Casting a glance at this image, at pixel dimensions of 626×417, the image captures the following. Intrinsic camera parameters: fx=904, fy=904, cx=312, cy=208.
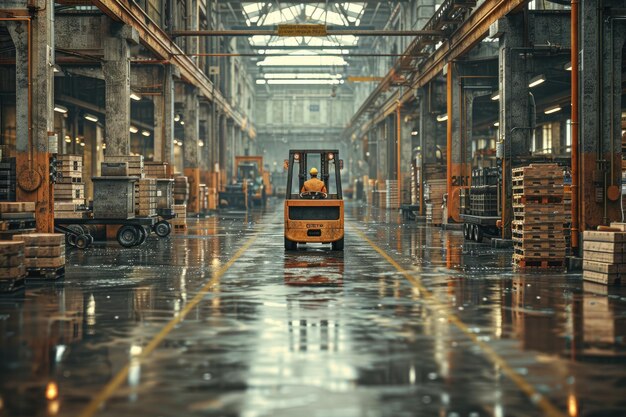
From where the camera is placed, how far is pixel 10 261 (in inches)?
505

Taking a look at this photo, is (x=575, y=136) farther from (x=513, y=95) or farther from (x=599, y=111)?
(x=513, y=95)

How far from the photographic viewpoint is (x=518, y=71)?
78.3ft

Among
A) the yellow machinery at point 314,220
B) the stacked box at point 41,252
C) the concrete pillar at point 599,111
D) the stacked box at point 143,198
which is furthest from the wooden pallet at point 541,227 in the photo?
the stacked box at point 143,198

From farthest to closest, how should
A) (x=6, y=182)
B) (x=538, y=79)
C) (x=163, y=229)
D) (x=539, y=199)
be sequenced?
(x=538, y=79), (x=163, y=229), (x=6, y=182), (x=539, y=199)

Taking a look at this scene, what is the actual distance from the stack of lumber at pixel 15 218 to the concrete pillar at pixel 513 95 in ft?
39.4

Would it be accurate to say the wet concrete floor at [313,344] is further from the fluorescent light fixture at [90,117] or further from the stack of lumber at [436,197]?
the fluorescent light fixture at [90,117]

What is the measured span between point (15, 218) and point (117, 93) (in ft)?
37.9

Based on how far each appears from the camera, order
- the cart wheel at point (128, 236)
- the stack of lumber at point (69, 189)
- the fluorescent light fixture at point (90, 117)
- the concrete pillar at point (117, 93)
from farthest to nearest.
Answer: the fluorescent light fixture at point (90, 117) → the concrete pillar at point (117, 93) → the cart wheel at point (128, 236) → the stack of lumber at point (69, 189)

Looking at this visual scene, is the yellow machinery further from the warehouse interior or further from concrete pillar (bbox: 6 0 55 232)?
concrete pillar (bbox: 6 0 55 232)

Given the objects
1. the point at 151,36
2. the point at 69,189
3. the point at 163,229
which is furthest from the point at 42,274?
the point at 151,36

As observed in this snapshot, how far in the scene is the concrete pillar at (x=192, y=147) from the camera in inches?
1698

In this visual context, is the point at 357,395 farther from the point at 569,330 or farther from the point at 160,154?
the point at 160,154

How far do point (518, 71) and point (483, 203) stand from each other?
3.66 m

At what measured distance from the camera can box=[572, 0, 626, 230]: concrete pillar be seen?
17.2 m
